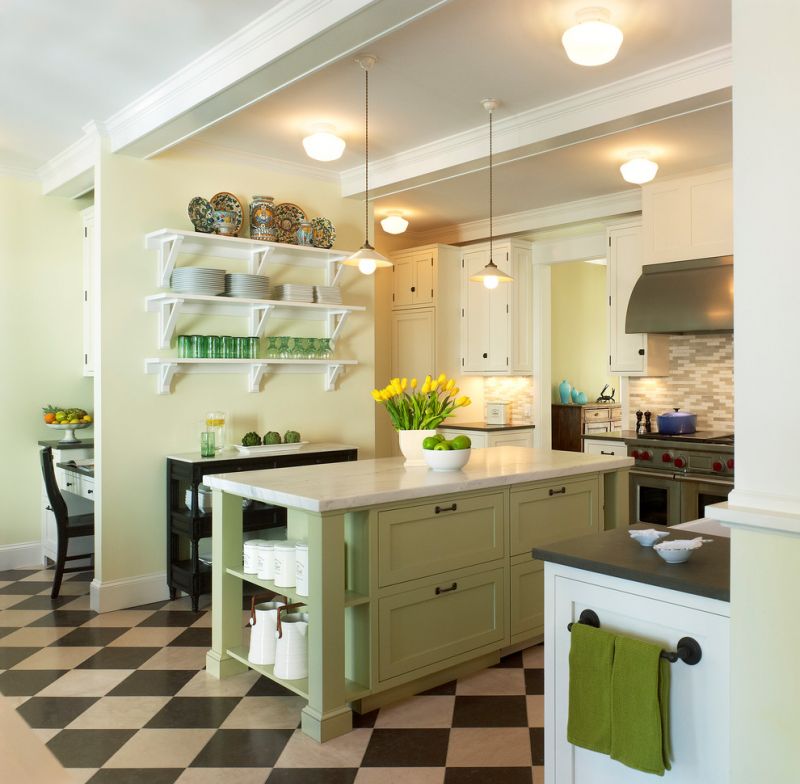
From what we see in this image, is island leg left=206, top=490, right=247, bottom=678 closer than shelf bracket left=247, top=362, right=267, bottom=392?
Yes

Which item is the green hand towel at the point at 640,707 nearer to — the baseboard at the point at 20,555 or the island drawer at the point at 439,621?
the island drawer at the point at 439,621

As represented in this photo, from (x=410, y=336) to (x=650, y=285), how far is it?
2.39 m

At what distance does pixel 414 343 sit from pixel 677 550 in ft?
16.9

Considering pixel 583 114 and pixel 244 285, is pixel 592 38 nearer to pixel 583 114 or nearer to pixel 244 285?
pixel 583 114

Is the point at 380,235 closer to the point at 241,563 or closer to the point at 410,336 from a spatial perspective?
the point at 410,336

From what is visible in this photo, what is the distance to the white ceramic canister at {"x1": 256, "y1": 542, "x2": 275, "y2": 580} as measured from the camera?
3037 millimetres

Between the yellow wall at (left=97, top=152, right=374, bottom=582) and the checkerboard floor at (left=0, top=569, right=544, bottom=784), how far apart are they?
2.49ft

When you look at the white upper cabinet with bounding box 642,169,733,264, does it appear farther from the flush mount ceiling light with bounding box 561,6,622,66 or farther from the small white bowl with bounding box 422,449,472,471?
the small white bowl with bounding box 422,449,472,471

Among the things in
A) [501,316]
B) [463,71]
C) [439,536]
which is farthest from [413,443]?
[501,316]

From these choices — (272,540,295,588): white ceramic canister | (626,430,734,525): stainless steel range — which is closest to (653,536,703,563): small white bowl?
(272,540,295,588): white ceramic canister

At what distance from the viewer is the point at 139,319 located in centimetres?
446

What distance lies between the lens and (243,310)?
15.8 feet

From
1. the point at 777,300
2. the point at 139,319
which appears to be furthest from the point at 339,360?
the point at 777,300

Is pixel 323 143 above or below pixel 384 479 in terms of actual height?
above
